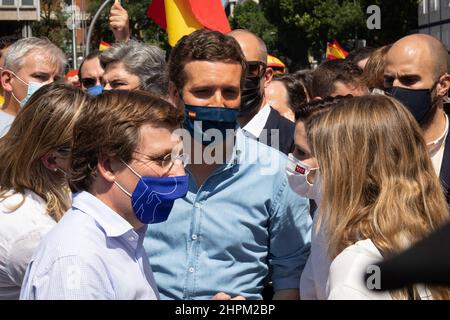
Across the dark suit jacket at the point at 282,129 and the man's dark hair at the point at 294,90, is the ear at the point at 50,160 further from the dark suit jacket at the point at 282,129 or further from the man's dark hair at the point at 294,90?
the man's dark hair at the point at 294,90

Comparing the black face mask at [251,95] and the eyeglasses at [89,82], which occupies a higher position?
the black face mask at [251,95]

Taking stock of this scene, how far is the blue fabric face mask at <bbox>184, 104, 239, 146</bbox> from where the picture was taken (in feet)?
9.49

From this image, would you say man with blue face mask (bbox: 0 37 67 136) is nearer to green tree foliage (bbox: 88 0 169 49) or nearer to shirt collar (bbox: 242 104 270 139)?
shirt collar (bbox: 242 104 270 139)

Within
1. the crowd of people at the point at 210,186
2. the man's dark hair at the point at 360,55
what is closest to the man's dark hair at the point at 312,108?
the crowd of people at the point at 210,186

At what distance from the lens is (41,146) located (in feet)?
9.00

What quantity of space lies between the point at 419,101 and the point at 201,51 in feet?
5.28

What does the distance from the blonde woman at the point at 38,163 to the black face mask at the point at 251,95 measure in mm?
1649

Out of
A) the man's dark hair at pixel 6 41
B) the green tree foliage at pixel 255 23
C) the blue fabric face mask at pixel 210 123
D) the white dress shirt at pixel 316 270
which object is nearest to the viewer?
the white dress shirt at pixel 316 270

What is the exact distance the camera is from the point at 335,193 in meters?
2.22

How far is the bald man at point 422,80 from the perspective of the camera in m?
3.88

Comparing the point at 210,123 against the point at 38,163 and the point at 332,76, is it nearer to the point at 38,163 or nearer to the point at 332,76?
the point at 38,163

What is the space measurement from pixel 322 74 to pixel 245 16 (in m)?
68.9

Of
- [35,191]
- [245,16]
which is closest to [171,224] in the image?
[35,191]

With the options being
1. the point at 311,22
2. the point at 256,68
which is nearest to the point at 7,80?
the point at 256,68
